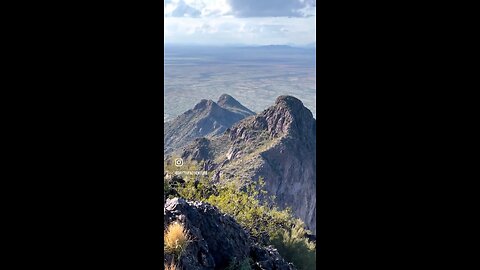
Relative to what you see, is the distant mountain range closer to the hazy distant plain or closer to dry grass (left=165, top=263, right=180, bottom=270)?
the hazy distant plain

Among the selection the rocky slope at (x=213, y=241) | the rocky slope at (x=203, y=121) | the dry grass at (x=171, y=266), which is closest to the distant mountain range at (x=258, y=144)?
the rocky slope at (x=203, y=121)

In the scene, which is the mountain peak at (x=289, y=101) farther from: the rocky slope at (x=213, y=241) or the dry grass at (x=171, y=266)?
the dry grass at (x=171, y=266)

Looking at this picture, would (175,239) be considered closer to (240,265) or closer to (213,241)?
(213,241)

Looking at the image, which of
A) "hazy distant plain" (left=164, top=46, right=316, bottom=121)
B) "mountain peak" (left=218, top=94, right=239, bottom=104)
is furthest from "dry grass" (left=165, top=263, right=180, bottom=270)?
"mountain peak" (left=218, top=94, right=239, bottom=104)
